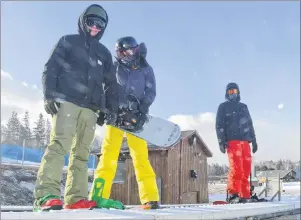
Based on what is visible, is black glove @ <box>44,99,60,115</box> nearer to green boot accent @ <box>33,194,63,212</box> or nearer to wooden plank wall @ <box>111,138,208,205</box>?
green boot accent @ <box>33,194,63,212</box>

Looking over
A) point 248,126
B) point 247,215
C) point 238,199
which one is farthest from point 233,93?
point 247,215

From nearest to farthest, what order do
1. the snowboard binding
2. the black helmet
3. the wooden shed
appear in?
the snowboard binding
the black helmet
the wooden shed

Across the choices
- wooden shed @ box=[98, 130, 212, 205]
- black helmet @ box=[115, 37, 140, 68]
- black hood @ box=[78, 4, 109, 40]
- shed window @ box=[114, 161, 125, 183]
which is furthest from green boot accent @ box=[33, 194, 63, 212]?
shed window @ box=[114, 161, 125, 183]

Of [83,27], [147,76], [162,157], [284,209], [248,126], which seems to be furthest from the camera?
[162,157]

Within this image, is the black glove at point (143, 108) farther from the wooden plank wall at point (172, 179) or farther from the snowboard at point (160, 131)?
the wooden plank wall at point (172, 179)

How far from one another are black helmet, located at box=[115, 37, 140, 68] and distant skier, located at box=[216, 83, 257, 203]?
2226 mm

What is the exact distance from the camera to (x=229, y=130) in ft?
17.1

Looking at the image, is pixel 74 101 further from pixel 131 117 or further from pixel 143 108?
pixel 143 108

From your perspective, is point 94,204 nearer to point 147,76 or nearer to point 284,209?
point 147,76

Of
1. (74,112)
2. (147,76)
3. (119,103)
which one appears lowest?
(74,112)

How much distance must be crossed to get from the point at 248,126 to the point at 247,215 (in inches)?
97.0

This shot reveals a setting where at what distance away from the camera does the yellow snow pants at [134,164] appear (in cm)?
321

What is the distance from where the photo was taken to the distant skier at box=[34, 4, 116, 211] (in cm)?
255

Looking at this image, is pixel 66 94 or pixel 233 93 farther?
pixel 233 93
